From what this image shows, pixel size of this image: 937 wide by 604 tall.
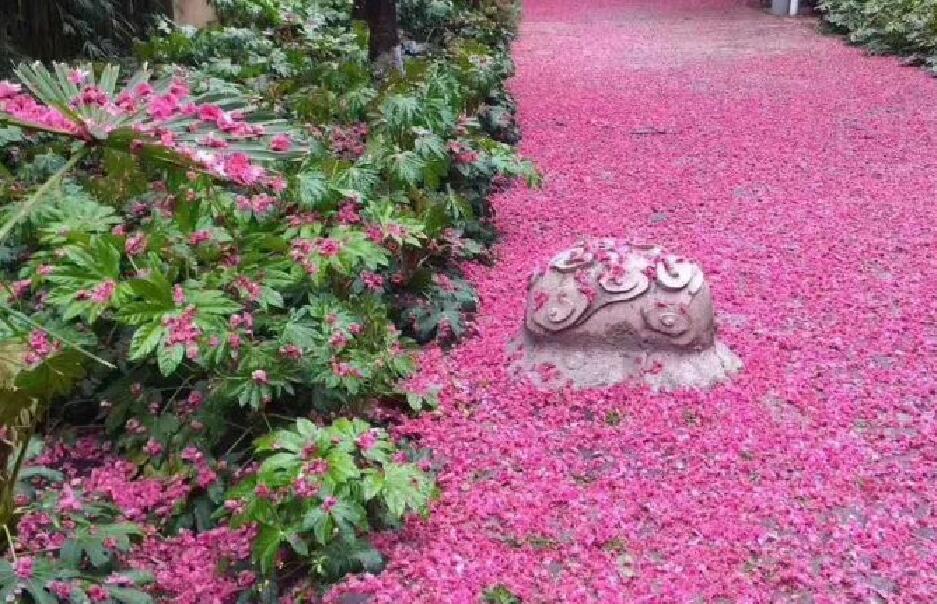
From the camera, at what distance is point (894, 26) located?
10.5m

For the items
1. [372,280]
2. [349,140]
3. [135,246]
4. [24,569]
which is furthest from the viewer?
[349,140]

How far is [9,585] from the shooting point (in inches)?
89.2

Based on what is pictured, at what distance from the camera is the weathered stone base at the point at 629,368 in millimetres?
3445

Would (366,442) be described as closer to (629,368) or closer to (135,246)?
(135,246)

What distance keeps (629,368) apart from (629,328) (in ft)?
0.50

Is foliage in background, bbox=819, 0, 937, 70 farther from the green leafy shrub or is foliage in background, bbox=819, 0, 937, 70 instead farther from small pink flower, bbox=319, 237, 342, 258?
the green leafy shrub

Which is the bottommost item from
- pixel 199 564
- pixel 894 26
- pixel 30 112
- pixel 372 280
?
pixel 199 564

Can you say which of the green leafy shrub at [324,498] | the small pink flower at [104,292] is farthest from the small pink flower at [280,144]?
the small pink flower at [104,292]

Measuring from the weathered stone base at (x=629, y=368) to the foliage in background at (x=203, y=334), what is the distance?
49 centimetres

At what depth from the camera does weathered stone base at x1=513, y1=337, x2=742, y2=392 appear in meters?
3.45

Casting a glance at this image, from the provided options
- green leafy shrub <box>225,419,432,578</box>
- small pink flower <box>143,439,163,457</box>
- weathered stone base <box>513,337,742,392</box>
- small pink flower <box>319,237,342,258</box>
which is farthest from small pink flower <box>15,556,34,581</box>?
weathered stone base <box>513,337,742,392</box>

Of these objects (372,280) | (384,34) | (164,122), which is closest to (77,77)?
(164,122)

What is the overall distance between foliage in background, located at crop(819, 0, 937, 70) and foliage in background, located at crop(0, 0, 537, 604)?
299 inches

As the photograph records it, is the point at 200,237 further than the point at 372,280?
No
